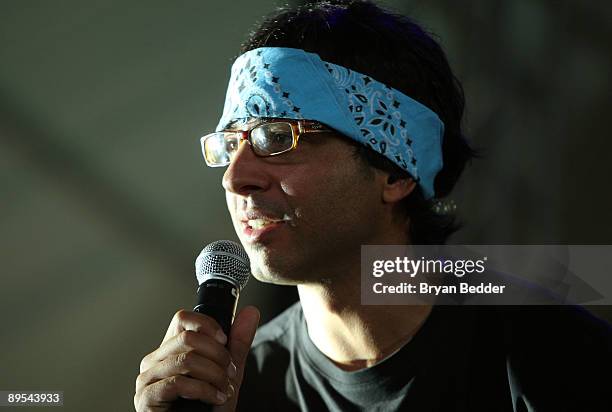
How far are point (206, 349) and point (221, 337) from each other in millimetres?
38

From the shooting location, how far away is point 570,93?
3010 millimetres

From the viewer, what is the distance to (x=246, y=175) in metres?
1.71

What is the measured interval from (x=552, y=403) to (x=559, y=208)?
62.6 inches

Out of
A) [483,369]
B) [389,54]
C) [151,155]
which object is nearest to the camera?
[483,369]

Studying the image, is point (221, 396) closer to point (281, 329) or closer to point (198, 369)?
point (198, 369)

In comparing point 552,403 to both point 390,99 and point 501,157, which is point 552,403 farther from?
point 501,157

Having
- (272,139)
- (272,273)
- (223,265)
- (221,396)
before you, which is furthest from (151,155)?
(221,396)

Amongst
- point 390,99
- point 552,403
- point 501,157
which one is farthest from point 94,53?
point 552,403

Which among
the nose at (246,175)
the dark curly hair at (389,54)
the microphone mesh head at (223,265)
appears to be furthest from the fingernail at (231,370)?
the dark curly hair at (389,54)

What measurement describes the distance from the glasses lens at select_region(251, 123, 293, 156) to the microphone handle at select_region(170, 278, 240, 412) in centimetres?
48

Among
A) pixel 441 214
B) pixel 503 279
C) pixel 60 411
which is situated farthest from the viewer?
pixel 60 411

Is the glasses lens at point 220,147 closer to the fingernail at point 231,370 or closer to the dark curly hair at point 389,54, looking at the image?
the dark curly hair at point 389,54

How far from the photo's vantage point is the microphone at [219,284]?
1303 mm

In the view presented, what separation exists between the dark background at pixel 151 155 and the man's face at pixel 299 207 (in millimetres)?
759
